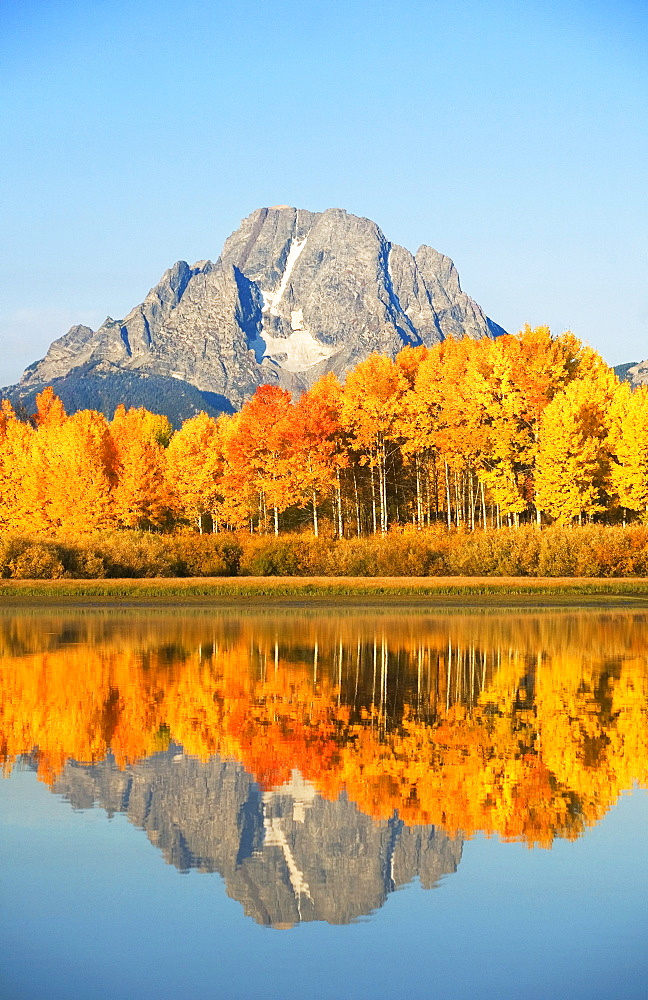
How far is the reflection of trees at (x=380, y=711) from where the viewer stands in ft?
49.6

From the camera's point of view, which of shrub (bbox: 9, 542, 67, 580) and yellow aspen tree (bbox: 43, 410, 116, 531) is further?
yellow aspen tree (bbox: 43, 410, 116, 531)

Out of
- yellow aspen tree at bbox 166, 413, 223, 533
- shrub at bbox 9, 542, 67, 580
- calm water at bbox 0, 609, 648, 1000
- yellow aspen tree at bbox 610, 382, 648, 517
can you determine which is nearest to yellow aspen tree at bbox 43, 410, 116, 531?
yellow aspen tree at bbox 166, 413, 223, 533

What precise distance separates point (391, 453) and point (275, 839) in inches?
2393

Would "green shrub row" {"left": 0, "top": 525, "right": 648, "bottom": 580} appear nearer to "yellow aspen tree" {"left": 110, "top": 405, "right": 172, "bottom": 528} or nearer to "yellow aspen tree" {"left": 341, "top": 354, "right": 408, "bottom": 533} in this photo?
"yellow aspen tree" {"left": 341, "top": 354, "right": 408, "bottom": 533}

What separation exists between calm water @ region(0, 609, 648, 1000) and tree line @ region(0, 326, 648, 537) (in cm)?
3958

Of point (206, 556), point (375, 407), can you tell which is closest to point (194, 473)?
point (375, 407)

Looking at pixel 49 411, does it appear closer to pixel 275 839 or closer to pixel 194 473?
pixel 194 473

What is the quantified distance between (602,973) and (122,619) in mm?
36166

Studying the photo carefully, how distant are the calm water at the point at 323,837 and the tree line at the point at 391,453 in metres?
39.6

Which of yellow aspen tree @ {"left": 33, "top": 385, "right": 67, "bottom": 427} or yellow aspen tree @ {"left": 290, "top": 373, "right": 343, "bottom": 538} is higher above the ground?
yellow aspen tree @ {"left": 33, "top": 385, "right": 67, "bottom": 427}

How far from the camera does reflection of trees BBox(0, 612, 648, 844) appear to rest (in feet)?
49.6

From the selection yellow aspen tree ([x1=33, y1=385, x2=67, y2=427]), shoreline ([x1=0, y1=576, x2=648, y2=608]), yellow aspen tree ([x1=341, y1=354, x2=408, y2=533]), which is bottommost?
shoreline ([x1=0, y1=576, x2=648, y2=608])

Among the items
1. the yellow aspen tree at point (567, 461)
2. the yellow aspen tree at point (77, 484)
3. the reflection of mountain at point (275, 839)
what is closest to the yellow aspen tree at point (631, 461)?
the yellow aspen tree at point (567, 461)

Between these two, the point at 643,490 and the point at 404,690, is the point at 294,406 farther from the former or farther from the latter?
the point at 404,690
